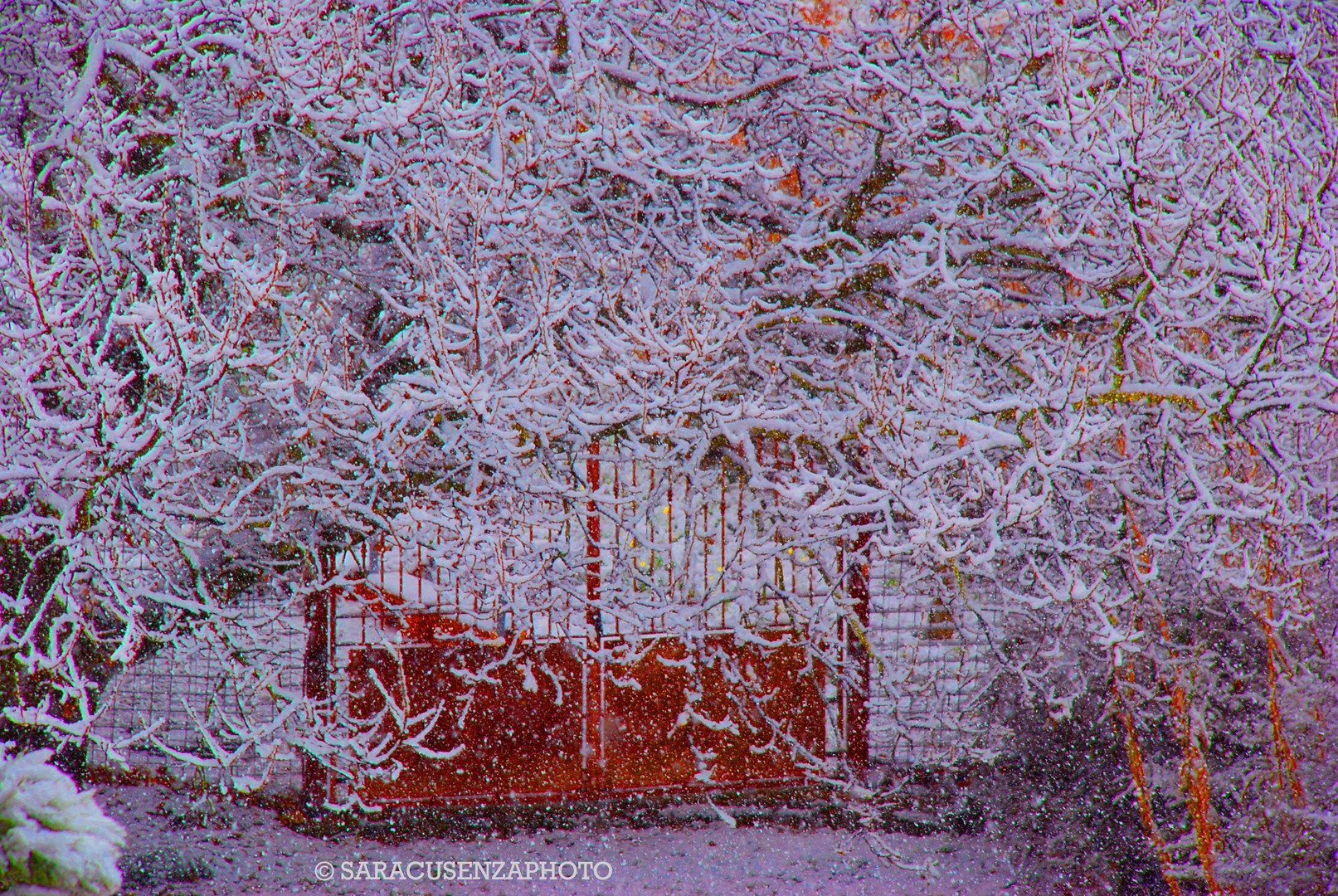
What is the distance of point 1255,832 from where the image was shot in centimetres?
452

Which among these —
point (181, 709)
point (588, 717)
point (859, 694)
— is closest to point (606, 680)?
point (588, 717)

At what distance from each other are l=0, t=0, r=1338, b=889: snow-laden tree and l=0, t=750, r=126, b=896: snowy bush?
822 mm

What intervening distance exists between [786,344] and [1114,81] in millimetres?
2552

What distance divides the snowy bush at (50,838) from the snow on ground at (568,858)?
242 cm

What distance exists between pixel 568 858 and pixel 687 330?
3344mm

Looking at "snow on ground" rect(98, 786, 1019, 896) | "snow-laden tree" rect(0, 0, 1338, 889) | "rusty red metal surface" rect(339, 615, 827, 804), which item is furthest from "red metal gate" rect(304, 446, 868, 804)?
"snow on ground" rect(98, 786, 1019, 896)

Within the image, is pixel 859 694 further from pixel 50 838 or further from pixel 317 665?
pixel 50 838

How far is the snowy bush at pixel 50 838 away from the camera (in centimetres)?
279

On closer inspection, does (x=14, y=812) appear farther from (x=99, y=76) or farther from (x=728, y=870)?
(x=728, y=870)

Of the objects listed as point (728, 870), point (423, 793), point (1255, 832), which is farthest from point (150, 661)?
point (1255, 832)

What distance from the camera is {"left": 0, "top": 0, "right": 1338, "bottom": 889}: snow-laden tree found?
401 cm

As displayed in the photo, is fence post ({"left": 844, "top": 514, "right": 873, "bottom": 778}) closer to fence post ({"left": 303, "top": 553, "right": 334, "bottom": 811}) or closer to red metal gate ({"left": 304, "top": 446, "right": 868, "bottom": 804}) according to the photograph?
red metal gate ({"left": 304, "top": 446, "right": 868, "bottom": 804})

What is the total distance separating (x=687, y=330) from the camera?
12.8 feet

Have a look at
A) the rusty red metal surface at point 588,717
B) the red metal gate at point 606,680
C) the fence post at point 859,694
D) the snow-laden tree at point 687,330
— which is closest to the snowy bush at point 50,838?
the snow-laden tree at point 687,330
